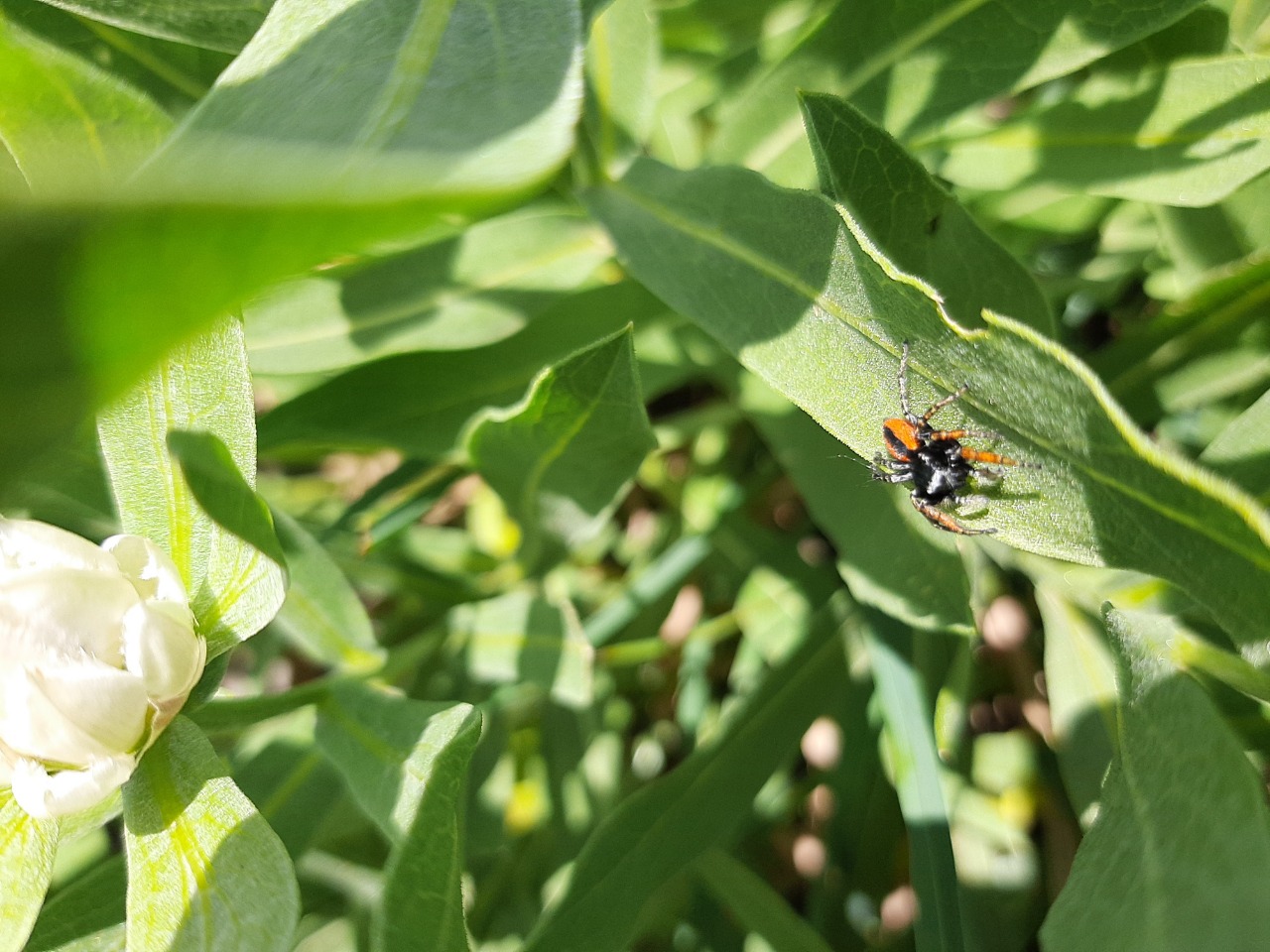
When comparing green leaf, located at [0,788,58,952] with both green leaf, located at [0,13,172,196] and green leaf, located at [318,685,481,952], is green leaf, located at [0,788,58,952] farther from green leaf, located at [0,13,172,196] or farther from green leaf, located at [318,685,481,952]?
green leaf, located at [0,13,172,196]

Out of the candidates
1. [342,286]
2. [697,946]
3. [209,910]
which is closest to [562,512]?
[342,286]

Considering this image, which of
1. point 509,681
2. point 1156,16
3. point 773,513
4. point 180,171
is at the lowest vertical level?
point 773,513

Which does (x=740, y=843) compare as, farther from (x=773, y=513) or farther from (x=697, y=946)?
(x=773, y=513)

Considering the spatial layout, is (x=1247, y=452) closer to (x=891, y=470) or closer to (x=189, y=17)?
(x=891, y=470)

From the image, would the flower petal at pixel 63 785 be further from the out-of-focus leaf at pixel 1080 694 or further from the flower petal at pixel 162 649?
the out-of-focus leaf at pixel 1080 694

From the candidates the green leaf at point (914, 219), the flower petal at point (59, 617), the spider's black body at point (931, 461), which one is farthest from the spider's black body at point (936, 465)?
the flower petal at point (59, 617)

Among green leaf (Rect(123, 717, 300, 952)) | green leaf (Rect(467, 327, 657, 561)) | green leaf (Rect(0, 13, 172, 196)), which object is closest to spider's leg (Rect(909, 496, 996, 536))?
green leaf (Rect(467, 327, 657, 561))

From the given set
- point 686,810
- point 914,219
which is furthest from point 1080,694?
point 914,219
